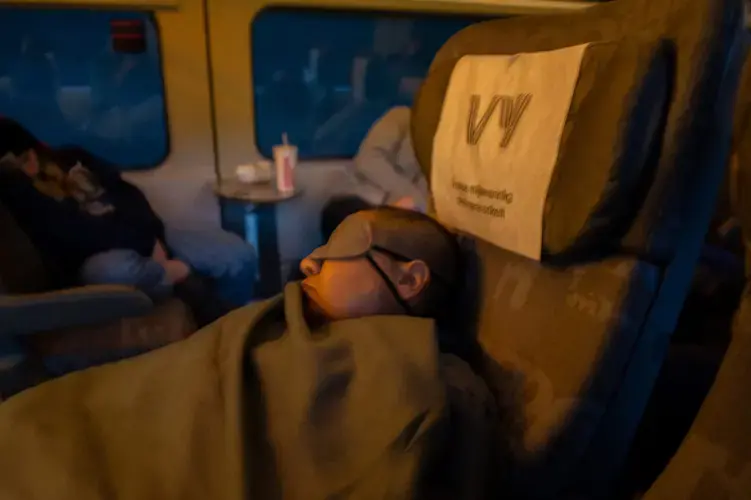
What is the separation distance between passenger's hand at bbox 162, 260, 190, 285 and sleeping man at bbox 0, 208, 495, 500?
1.14 m

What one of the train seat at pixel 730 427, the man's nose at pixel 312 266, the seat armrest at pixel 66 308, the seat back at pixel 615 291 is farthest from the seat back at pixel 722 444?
the seat armrest at pixel 66 308

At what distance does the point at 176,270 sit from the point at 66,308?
68 centimetres

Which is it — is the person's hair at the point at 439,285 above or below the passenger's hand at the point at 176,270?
above

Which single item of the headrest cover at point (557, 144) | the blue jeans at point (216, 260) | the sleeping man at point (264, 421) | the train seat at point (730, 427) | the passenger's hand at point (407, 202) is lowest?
the blue jeans at point (216, 260)

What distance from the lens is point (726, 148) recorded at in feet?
2.43

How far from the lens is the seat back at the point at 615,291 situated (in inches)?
28.4

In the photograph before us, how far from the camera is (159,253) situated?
2.03 metres

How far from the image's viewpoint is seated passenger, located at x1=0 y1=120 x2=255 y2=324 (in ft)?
5.83

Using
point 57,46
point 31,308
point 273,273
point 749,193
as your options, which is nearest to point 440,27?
point 273,273

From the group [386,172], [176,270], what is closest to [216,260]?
[176,270]

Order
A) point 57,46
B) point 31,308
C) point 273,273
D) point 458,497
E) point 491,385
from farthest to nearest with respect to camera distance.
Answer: point 273,273 → point 57,46 → point 31,308 → point 491,385 → point 458,497

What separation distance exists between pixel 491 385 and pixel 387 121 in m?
1.54

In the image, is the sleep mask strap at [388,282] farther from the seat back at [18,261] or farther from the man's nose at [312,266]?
the seat back at [18,261]

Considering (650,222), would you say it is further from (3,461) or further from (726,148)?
(3,461)
